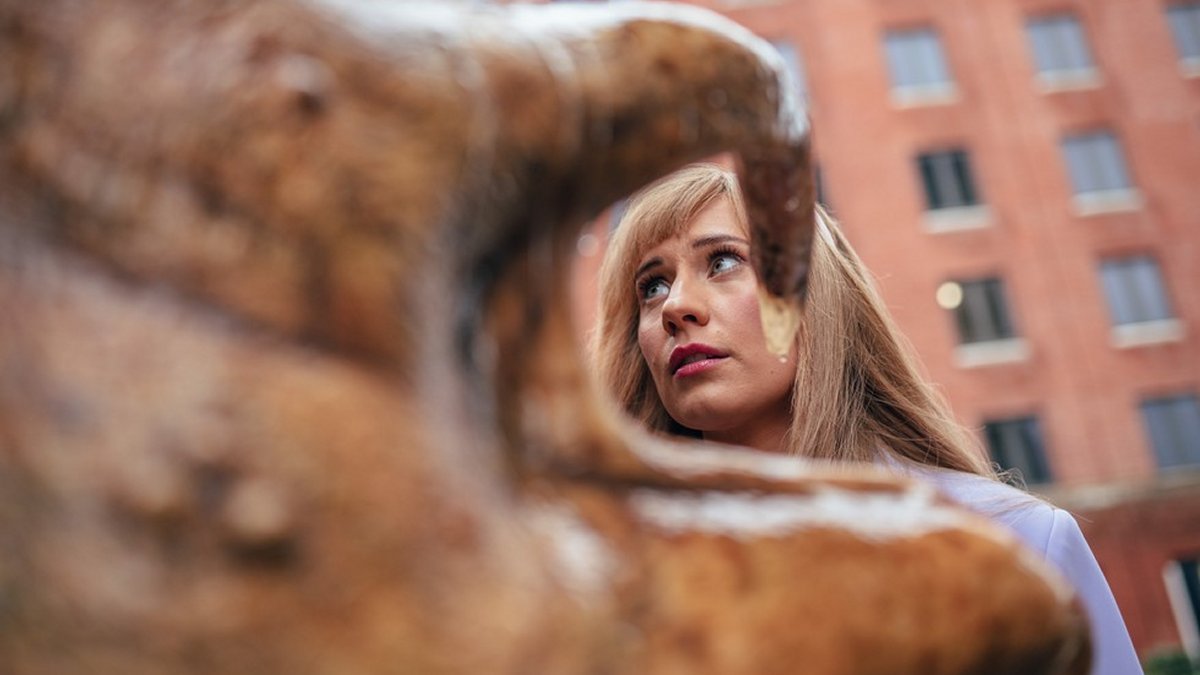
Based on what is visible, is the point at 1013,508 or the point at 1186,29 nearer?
the point at 1013,508

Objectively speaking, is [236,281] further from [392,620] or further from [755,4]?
[755,4]

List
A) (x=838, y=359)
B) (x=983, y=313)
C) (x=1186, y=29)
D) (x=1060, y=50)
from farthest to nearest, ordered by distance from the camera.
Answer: (x=1186, y=29) < (x=1060, y=50) < (x=983, y=313) < (x=838, y=359)

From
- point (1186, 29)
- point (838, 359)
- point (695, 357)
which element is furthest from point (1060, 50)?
point (695, 357)

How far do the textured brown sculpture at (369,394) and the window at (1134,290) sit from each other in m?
21.2

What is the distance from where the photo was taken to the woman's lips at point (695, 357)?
2.36m

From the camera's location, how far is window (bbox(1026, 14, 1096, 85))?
21109 mm

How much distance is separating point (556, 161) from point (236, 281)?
22 centimetres

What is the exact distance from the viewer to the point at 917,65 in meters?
21.1

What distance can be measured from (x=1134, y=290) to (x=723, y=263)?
20.0 metres

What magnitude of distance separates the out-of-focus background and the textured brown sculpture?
1789 cm

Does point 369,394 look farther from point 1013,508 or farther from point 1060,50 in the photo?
point 1060,50

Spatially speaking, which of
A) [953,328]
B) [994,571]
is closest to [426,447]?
[994,571]

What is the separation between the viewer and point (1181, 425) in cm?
1977

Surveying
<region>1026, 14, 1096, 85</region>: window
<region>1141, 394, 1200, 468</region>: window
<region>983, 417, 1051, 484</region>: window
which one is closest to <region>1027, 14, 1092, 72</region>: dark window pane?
<region>1026, 14, 1096, 85</region>: window
